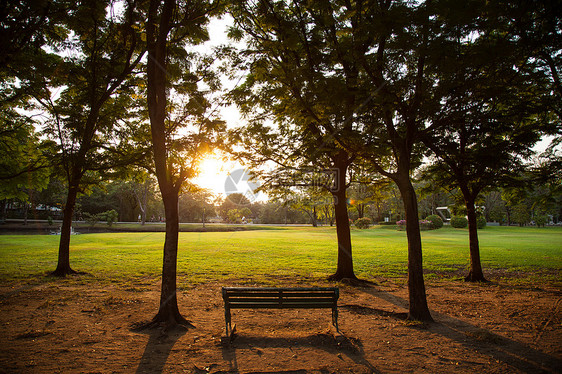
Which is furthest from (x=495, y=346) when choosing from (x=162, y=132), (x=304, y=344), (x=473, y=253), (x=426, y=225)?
(x=426, y=225)

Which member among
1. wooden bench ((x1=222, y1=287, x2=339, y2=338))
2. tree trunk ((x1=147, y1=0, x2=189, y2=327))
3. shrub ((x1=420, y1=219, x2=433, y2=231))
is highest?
tree trunk ((x1=147, y1=0, x2=189, y2=327))

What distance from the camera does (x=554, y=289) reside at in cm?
968

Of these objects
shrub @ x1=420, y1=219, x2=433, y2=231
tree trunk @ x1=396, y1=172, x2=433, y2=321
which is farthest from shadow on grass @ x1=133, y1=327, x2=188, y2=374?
shrub @ x1=420, y1=219, x2=433, y2=231

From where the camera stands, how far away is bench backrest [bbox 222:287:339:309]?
557 cm

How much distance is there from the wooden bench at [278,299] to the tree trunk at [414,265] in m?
2.29

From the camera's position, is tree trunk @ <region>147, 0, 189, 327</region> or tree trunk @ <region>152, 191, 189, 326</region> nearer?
tree trunk @ <region>152, 191, 189, 326</region>

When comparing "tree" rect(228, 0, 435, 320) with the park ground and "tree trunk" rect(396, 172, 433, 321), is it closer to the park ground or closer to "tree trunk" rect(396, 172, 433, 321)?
"tree trunk" rect(396, 172, 433, 321)

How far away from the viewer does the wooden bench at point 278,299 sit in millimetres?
5562

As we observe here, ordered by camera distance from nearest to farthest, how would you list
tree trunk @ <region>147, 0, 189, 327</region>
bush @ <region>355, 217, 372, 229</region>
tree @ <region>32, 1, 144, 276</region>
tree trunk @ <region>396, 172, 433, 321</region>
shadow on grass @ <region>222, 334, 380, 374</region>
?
shadow on grass @ <region>222, 334, 380, 374</region>
tree trunk @ <region>147, 0, 189, 327</region>
tree trunk @ <region>396, 172, 433, 321</region>
tree @ <region>32, 1, 144, 276</region>
bush @ <region>355, 217, 372, 229</region>

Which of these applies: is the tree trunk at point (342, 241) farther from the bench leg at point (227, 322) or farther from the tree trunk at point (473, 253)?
the bench leg at point (227, 322)

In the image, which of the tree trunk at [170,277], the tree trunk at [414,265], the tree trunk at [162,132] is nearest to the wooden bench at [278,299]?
the tree trunk at [170,277]

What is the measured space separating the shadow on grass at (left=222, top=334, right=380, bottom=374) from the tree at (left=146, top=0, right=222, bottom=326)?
1782 mm

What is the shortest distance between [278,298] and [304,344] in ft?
3.06

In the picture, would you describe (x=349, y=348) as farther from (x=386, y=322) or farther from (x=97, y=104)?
(x=97, y=104)
